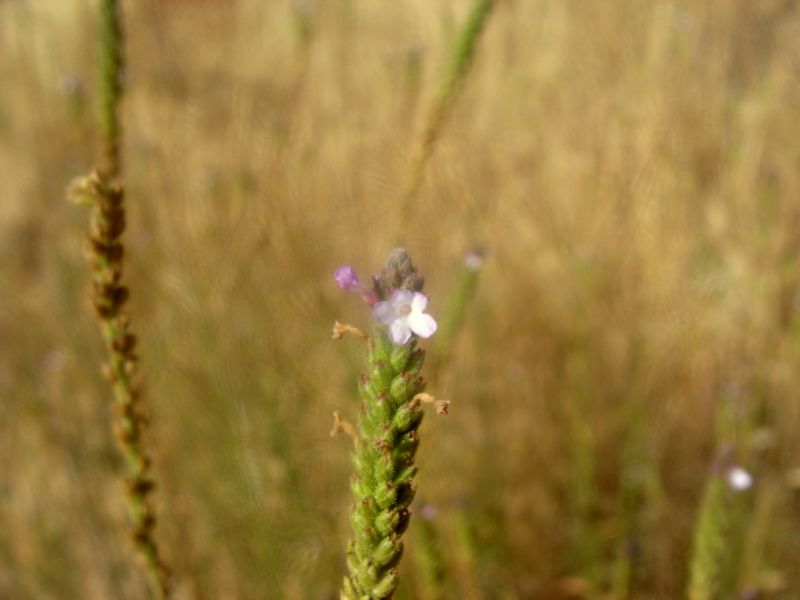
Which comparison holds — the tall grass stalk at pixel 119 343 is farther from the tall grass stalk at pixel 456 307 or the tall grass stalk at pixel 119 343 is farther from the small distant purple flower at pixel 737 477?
the small distant purple flower at pixel 737 477

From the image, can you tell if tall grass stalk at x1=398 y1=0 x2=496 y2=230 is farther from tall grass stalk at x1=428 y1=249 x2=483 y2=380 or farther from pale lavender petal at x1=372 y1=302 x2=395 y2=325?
pale lavender petal at x1=372 y1=302 x2=395 y2=325

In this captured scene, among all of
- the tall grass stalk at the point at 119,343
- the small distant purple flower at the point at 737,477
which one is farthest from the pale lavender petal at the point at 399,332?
the small distant purple flower at the point at 737,477

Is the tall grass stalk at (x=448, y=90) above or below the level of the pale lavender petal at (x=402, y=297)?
above

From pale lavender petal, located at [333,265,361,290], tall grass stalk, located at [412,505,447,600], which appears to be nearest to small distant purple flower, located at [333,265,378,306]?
pale lavender petal, located at [333,265,361,290]

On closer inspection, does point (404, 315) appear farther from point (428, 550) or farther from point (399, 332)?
point (428, 550)

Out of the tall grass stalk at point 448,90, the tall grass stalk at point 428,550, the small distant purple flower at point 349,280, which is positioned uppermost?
the tall grass stalk at point 448,90

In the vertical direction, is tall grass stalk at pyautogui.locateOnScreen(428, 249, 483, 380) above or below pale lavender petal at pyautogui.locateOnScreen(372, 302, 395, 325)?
above

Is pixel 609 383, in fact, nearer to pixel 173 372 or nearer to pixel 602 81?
pixel 173 372
